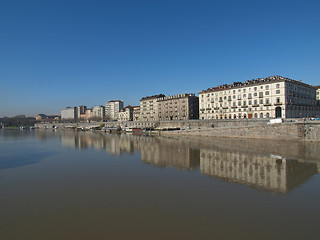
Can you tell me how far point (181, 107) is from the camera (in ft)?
342

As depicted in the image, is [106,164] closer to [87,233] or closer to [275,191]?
[87,233]

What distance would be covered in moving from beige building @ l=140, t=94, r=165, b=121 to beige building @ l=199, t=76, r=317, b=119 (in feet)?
141

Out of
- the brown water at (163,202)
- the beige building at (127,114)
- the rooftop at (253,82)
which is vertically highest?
the rooftop at (253,82)

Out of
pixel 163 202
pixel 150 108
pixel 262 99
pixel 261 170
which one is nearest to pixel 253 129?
pixel 262 99

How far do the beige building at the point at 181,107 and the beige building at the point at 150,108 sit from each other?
8.29 meters

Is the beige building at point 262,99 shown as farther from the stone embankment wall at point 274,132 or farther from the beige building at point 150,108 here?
the beige building at point 150,108

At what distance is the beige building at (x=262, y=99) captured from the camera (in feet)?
206

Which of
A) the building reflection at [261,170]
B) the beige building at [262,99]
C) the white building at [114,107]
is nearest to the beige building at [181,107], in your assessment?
the beige building at [262,99]

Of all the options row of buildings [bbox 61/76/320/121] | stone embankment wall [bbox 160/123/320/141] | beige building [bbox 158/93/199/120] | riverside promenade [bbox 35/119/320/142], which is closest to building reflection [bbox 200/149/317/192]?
stone embankment wall [bbox 160/123/320/141]

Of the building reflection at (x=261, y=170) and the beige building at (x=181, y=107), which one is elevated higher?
the beige building at (x=181, y=107)

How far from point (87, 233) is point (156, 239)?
354 centimetres

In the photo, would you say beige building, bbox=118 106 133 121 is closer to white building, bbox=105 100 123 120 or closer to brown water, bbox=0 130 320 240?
white building, bbox=105 100 123 120

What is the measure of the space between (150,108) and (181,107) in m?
27.2

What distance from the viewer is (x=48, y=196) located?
52.4 ft
